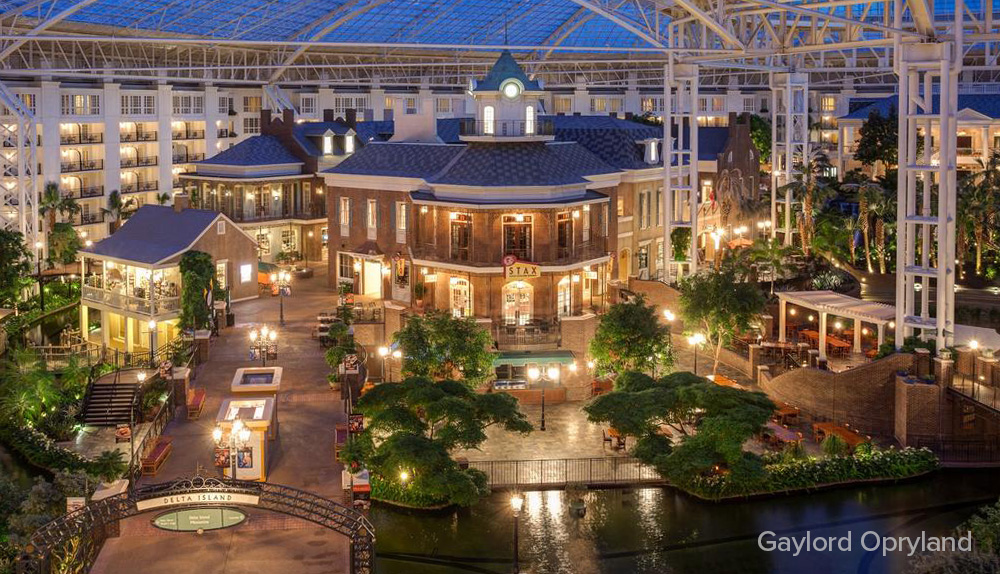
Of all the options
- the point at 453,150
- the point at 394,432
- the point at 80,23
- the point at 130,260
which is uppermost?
the point at 80,23

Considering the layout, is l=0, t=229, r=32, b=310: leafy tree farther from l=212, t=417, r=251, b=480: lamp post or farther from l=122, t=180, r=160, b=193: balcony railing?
l=212, t=417, r=251, b=480: lamp post

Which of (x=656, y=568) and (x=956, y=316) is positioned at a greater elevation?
(x=956, y=316)

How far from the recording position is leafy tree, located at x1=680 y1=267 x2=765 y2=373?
49.8 meters

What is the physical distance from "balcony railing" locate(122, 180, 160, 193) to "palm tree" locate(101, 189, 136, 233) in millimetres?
2646

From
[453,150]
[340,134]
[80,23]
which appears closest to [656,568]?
[453,150]

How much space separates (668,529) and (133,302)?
30358 millimetres

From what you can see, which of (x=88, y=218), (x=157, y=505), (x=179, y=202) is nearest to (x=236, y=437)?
(x=157, y=505)

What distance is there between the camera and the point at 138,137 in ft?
313

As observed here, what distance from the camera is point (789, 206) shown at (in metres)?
73.0

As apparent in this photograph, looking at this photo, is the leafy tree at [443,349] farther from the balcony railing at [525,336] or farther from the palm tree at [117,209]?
the palm tree at [117,209]

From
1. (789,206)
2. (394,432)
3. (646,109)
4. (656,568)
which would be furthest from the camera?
(646,109)

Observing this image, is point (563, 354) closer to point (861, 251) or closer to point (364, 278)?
point (364, 278)

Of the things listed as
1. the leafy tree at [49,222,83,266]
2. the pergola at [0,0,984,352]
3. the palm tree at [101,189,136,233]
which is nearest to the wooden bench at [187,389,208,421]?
the pergola at [0,0,984,352]

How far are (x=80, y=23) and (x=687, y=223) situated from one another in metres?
42.5
